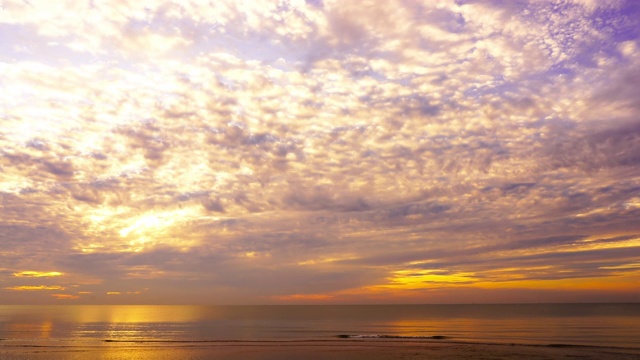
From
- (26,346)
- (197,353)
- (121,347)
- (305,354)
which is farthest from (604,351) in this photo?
(26,346)

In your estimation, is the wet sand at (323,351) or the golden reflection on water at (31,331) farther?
the golden reflection on water at (31,331)

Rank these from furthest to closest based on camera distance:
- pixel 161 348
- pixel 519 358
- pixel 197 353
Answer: pixel 161 348
pixel 197 353
pixel 519 358

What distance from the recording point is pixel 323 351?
240 ft

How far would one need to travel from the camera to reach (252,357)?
67.9 m

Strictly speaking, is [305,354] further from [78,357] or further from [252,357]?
[78,357]

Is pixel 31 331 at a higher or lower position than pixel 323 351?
lower

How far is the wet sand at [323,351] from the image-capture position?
66.1 m

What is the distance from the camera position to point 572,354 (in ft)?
219

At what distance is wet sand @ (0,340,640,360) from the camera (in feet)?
217

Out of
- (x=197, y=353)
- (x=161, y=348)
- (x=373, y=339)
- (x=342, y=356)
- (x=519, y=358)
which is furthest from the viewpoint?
(x=373, y=339)

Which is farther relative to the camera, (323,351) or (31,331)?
(31,331)

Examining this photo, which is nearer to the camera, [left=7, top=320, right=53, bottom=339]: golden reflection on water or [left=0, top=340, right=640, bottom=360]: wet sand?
[left=0, top=340, right=640, bottom=360]: wet sand

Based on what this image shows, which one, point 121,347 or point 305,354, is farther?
point 121,347

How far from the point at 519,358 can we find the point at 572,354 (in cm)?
995
